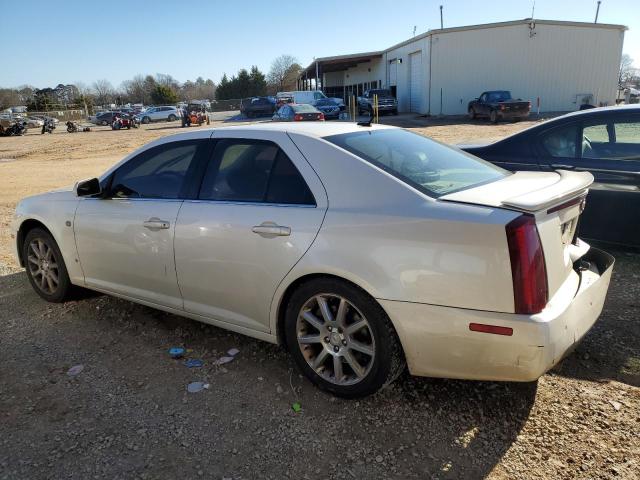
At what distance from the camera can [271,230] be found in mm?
2971

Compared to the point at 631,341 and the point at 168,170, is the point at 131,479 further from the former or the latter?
the point at 631,341

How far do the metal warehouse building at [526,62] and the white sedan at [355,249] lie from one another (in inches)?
1189

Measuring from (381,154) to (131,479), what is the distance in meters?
2.20

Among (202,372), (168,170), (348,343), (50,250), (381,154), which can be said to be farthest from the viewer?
(50,250)

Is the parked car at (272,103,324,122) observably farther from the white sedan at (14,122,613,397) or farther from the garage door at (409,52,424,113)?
the white sedan at (14,122,613,397)

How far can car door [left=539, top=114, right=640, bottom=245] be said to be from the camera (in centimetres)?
457

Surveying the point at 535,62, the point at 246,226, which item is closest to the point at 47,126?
the point at 535,62

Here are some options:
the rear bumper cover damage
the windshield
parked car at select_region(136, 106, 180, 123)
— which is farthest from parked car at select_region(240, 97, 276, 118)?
the rear bumper cover damage

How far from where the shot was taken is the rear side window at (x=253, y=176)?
3.05 meters

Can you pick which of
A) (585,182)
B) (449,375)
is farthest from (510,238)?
(585,182)

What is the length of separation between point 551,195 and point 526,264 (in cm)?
47

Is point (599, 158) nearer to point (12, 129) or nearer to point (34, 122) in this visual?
point (12, 129)

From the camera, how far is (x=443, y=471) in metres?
2.40

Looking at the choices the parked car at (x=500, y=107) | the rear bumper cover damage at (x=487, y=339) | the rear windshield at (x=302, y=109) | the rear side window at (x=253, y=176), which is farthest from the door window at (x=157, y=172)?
the parked car at (x=500, y=107)
